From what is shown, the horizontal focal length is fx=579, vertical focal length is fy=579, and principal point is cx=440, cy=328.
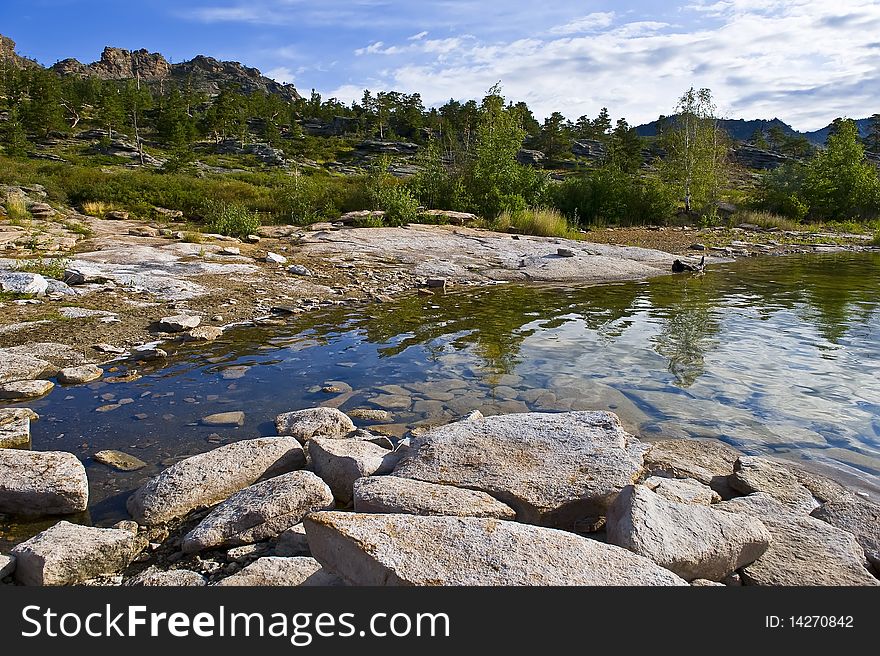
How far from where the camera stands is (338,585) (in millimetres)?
2398

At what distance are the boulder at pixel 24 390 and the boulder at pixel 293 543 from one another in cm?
364

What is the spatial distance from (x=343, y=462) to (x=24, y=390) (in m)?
3.54

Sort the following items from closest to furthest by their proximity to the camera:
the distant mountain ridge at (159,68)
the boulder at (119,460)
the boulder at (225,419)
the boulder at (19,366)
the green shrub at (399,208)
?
the boulder at (119,460) → the boulder at (225,419) → the boulder at (19,366) → the green shrub at (399,208) → the distant mountain ridge at (159,68)

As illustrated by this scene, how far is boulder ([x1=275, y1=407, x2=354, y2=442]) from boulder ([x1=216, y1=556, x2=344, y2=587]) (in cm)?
173

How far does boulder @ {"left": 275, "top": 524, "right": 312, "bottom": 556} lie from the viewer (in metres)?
2.84

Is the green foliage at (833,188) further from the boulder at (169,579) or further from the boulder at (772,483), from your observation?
the boulder at (169,579)

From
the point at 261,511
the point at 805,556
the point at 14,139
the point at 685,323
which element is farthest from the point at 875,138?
the point at 261,511

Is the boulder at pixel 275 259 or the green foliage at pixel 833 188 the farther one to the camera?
the green foliage at pixel 833 188

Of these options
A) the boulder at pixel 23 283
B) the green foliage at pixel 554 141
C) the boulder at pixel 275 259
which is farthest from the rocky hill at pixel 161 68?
the boulder at pixel 23 283

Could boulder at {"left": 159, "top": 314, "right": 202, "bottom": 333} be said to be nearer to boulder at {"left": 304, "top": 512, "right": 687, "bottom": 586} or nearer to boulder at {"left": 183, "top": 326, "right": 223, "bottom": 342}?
boulder at {"left": 183, "top": 326, "right": 223, "bottom": 342}

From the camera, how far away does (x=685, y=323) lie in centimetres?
878

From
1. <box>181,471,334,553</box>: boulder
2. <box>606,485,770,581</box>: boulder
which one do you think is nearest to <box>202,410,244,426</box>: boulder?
<box>181,471,334,553</box>: boulder

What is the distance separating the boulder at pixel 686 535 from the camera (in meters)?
2.54

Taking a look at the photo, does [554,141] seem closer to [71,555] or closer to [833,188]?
[833,188]
